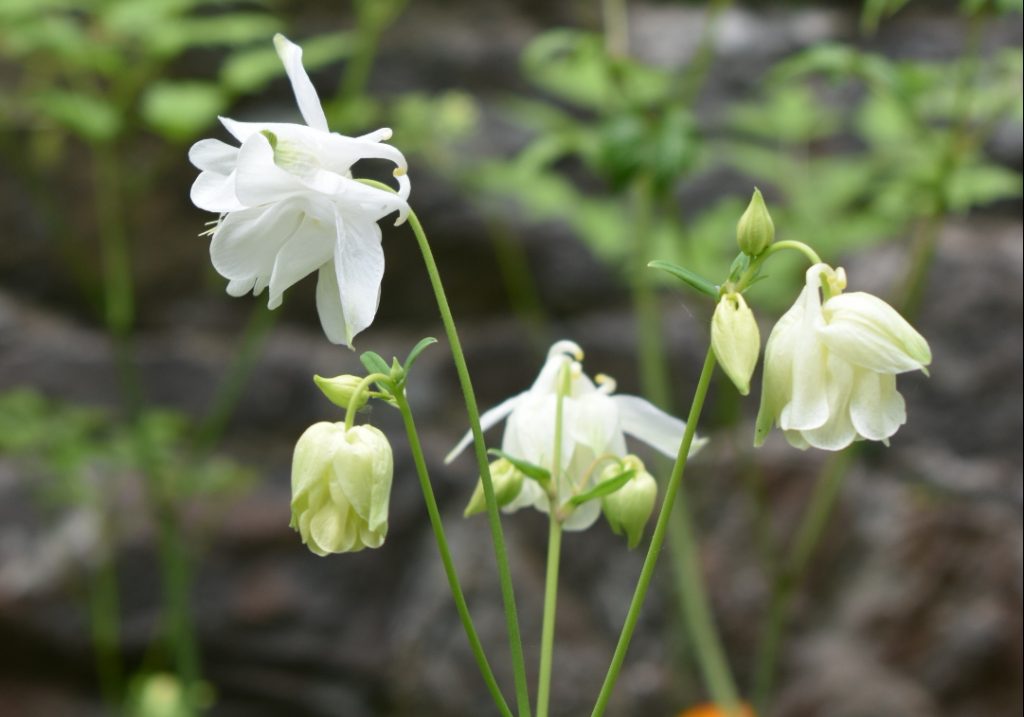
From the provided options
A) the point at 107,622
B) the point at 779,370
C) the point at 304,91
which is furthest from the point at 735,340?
the point at 107,622

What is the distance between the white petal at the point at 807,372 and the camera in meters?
0.51

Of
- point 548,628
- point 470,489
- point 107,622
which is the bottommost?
point 107,622

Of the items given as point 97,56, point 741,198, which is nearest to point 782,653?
point 741,198

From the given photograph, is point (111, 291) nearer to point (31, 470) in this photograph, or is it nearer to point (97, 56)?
point (31, 470)

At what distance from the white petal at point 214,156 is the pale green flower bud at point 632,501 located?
0.29 metres

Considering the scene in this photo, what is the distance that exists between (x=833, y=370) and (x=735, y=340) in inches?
2.6

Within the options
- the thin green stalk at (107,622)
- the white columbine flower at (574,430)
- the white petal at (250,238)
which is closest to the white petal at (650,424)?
the white columbine flower at (574,430)

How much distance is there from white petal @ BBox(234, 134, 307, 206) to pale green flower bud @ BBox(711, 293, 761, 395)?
0.22m

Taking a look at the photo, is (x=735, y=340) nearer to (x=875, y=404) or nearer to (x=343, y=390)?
(x=875, y=404)

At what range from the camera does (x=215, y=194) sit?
512 millimetres

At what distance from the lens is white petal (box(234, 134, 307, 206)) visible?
49cm

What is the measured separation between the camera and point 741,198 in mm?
2107

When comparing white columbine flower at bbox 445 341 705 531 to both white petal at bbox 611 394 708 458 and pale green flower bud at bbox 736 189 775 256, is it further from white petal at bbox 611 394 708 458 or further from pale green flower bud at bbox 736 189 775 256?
pale green flower bud at bbox 736 189 775 256

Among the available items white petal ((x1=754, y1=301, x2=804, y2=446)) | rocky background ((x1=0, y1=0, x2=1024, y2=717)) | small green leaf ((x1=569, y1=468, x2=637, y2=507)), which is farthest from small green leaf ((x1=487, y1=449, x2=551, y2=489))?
rocky background ((x1=0, y1=0, x2=1024, y2=717))
